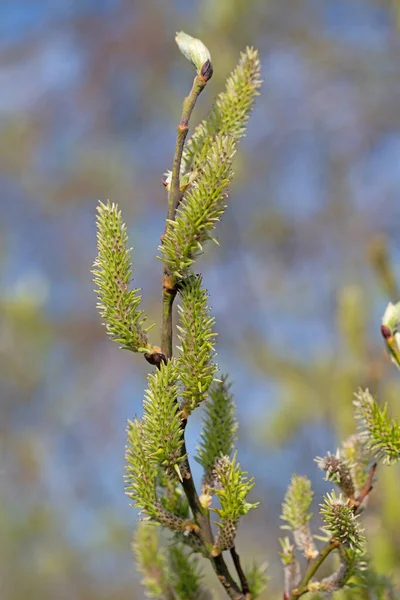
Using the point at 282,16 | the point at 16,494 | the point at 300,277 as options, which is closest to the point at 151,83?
the point at 282,16

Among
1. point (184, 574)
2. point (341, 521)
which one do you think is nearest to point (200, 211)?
point (341, 521)

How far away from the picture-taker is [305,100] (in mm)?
6309

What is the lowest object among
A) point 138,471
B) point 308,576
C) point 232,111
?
point 308,576

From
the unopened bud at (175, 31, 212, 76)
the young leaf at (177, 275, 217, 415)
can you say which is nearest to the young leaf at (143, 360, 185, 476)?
the young leaf at (177, 275, 217, 415)

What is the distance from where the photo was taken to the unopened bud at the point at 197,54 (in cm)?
54

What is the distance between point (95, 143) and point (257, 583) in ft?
23.7

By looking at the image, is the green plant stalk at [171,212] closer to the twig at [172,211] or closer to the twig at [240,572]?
the twig at [172,211]

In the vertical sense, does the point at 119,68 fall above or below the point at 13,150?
above

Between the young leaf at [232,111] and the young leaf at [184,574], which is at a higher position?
the young leaf at [232,111]

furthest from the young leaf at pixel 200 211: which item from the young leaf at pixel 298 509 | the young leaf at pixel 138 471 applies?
the young leaf at pixel 298 509

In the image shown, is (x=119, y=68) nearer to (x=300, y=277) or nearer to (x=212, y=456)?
(x=300, y=277)

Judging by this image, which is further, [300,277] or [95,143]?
[95,143]

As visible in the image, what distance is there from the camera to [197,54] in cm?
55

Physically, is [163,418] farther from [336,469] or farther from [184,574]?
[184,574]
